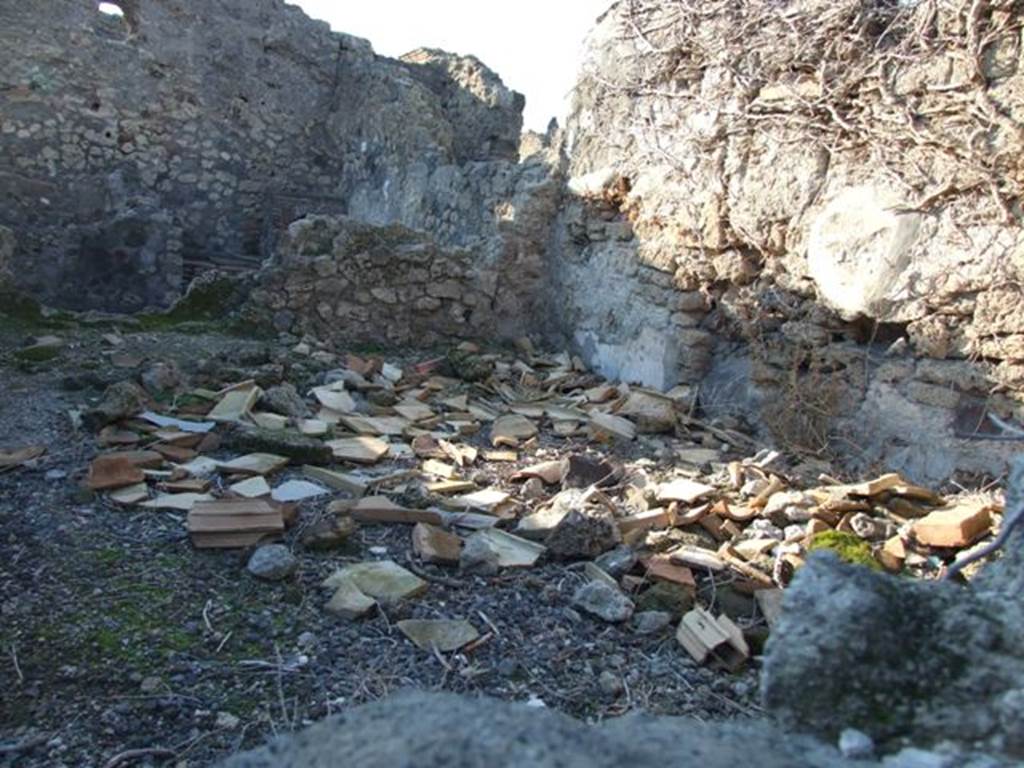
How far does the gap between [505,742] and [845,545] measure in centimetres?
247

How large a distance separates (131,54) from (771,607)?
9025 millimetres

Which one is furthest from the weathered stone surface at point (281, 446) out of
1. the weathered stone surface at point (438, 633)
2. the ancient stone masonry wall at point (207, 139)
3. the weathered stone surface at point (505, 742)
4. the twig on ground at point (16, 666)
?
the ancient stone masonry wall at point (207, 139)

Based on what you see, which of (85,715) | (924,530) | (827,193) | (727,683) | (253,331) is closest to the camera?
(85,715)

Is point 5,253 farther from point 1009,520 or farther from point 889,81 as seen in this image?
point 1009,520

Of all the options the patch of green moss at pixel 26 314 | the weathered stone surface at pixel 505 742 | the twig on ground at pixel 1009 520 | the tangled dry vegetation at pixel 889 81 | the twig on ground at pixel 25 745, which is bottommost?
the twig on ground at pixel 25 745

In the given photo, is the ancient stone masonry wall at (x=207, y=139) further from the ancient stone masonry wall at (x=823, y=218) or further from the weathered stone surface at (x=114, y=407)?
the weathered stone surface at (x=114, y=407)

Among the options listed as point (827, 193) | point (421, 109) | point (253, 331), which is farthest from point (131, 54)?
point (827, 193)

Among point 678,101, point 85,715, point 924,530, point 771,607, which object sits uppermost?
point 678,101

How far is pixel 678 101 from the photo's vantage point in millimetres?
5637

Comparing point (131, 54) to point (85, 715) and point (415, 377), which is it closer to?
point (415, 377)

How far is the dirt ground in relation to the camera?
85.6 inches

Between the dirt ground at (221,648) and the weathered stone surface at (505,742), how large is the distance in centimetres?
113

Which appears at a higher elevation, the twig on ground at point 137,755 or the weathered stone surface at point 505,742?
the weathered stone surface at point 505,742

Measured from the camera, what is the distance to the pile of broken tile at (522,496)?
3.03 meters
